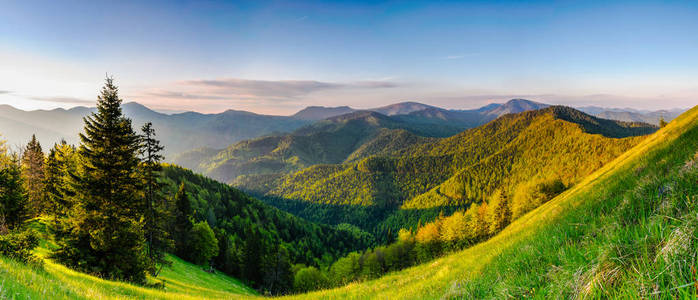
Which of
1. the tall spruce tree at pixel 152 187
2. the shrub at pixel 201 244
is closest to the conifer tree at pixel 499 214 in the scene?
the tall spruce tree at pixel 152 187

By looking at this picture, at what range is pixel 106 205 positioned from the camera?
18.4 meters

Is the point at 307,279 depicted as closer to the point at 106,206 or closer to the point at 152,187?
the point at 152,187

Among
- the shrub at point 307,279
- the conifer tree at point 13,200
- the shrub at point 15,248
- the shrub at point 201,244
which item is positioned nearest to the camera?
the shrub at point 15,248

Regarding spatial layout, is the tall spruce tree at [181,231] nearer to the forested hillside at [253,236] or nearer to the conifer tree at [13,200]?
the forested hillside at [253,236]

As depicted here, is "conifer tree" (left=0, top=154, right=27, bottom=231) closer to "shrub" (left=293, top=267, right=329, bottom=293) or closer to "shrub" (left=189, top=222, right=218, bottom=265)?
"shrub" (left=189, top=222, right=218, bottom=265)

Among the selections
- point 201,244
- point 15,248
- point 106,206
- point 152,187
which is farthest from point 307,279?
point 15,248

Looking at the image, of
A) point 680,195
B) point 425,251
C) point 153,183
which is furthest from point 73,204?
point 425,251

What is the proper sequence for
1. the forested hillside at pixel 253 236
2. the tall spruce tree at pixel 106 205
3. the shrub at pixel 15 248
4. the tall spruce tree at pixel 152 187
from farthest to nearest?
the forested hillside at pixel 253 236 < the tall spruce tree at pixel 152 187 < the tall spruce tree at pixel 106 205 < the shrub at pixel 15 248

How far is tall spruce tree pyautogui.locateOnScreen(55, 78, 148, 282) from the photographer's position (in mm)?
17469

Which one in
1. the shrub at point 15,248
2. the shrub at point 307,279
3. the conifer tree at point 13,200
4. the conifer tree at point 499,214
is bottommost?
the shrub at point 307,279

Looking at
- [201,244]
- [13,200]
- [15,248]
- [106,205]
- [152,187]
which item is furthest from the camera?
[201,244]

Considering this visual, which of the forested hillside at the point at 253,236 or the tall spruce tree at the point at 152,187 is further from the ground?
the tall spruce tree at the point at 152,187

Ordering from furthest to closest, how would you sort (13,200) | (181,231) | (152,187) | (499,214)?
(181,231) → (499,214) → (152,187) → (13,200)

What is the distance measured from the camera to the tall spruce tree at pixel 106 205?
57.3 feet
